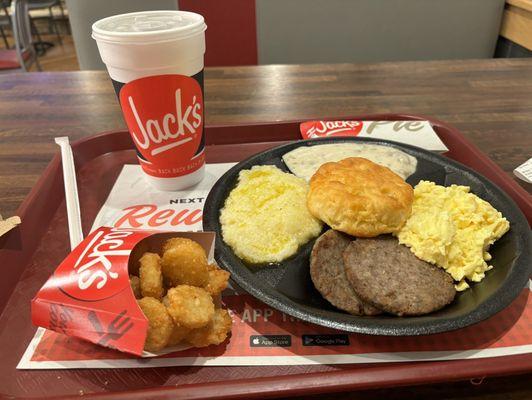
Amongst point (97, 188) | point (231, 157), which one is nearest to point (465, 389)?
point (231, 157)

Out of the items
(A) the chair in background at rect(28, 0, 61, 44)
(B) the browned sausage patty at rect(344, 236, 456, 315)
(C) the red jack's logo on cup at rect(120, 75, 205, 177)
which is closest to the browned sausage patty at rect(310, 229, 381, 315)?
(B) the browned sausage patty at rect(344, 236, 456, 315)

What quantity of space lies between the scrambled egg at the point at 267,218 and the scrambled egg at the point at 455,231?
283 mm

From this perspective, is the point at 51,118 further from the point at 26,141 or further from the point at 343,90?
the point at 343,90

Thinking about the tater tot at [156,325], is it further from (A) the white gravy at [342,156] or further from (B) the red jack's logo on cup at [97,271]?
(A) the white gravy at [342,156]

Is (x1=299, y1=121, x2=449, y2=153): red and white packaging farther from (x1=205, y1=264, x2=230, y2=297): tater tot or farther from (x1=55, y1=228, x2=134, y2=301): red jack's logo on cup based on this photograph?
(x1=55, y1=228, x2=134, y2=301): red jack's logo on cup

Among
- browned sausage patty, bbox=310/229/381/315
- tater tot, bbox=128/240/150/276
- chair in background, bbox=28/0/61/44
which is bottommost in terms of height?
chair in background, bbox=28/0/61/44

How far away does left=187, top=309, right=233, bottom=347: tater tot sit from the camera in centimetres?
89

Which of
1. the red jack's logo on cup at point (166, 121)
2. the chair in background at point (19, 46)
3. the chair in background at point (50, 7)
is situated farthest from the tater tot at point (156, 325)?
the chair in background at point (50, 7)

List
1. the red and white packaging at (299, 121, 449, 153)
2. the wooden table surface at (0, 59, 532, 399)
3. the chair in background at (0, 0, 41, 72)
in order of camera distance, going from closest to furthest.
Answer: the red and white packaging at (299, 121, 449, 153)
the wooden table surface at (0, 59, 532, 399)
the chair in background at (0, 0, 41, 72)

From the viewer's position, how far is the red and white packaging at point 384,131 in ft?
5.32

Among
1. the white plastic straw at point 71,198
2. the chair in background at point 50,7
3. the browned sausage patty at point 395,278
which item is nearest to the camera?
the browned sausage patty at point 395,278

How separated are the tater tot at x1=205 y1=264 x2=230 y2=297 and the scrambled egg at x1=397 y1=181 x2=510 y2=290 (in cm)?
49

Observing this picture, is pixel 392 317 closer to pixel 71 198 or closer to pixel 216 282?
pixel 216 282

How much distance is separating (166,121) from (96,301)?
2.07ft
